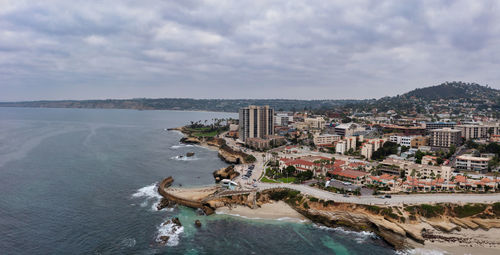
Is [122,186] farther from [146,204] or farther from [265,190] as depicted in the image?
[265,190]

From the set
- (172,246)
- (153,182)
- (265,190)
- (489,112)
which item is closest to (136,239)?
(172,246)

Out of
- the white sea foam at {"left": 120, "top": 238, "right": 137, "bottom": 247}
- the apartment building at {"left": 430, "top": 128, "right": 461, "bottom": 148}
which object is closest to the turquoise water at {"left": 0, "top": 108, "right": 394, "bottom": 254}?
the white sea foam at {"left": 120, "top": 238, "right": 137, "bottom": 247}

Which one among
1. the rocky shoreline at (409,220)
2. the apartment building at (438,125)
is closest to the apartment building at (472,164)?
the rocky shoreline at (409,220)

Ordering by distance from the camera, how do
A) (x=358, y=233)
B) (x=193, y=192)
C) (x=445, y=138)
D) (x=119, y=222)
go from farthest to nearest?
(x=445, y=138) → (x=193, y=192) → (x=119, y=222) → (x=358, y=233)

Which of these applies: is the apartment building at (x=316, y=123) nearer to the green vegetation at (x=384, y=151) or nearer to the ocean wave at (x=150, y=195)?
the green vegetation at (x=384, y=151)

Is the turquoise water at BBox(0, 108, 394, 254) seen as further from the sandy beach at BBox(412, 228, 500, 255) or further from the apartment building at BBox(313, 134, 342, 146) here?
the apartment building at BBox(313, 134, 342, 146)

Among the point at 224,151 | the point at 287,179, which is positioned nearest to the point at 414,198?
the point at 287,179

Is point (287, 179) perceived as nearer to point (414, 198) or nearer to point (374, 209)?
point (374, 209)
